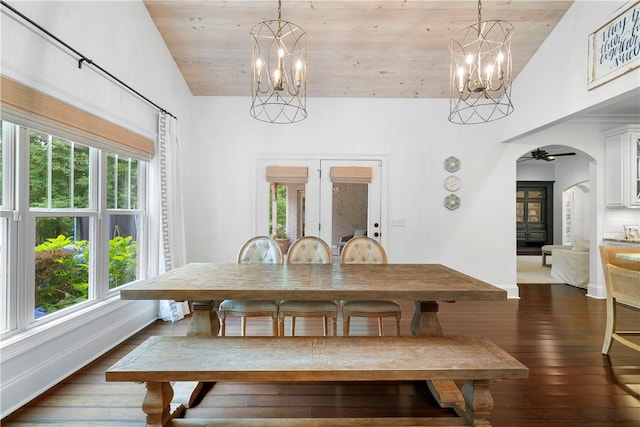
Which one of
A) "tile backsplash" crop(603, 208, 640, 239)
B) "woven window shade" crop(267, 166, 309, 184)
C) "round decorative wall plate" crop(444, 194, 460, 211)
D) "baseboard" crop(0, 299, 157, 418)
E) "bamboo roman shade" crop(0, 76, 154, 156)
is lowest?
"baseboard" crop(0, 299, 157, 418)

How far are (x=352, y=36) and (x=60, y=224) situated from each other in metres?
3.38

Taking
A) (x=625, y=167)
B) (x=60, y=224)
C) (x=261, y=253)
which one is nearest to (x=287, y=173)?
(x=261, y=253)

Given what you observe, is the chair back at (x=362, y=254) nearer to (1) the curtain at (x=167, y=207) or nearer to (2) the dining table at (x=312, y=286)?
(2) the dining table at (x=312, y=286)

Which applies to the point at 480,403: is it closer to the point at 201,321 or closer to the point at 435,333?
the point at 435,333

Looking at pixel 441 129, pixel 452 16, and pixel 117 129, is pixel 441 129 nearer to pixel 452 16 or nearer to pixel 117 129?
pixel 452 16

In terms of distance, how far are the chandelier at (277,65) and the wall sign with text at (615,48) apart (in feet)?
8.59

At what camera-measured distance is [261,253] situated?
10.1ft

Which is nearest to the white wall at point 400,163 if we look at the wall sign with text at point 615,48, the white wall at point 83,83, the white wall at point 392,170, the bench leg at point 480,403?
the white wall at point 392,170

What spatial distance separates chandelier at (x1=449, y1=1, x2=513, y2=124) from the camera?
2184mm

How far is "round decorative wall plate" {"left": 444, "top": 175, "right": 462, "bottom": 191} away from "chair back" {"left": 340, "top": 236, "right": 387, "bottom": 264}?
219 centimetres

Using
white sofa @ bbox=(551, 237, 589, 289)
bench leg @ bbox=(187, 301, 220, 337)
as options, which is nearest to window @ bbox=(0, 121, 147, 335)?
bench leg @ bbox=(187, 301, 220, 337)

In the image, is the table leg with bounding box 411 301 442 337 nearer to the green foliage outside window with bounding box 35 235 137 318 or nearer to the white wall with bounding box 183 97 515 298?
the white wall with bounding box 183 97 515 298

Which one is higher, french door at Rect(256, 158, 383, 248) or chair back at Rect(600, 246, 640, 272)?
french door at Rect(256, 158, 383, 248)

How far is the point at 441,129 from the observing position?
4695 millimetres
